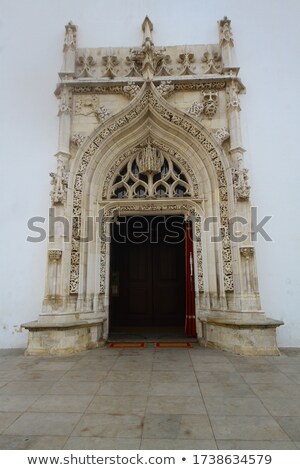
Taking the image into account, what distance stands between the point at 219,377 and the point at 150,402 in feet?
4.13

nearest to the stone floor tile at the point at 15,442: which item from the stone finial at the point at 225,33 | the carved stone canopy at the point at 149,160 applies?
the carved stone canopy at the point at 149,160

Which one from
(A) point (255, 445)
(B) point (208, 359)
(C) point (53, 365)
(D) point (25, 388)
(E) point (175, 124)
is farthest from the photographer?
(E) point (175, 124)

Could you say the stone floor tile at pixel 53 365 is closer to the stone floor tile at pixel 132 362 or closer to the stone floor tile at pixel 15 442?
the stone floor tile at pixel 132 362

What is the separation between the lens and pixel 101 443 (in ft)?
7.20

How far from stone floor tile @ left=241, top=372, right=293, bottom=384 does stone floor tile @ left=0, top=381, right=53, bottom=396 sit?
2586mm

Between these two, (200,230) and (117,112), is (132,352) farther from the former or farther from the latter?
(117,112)

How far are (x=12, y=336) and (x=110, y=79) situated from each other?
6.08 metres

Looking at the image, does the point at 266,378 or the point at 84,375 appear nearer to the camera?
the point at 266,378

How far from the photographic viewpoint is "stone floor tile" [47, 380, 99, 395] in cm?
330

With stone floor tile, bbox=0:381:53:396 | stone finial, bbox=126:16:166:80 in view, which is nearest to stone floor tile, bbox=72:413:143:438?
stone floor tile, bbox=0:381:53:396

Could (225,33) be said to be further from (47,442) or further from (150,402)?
(47,442)

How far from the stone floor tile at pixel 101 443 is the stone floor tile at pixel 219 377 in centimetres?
172

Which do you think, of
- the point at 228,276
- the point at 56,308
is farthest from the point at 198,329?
the point at 56,308

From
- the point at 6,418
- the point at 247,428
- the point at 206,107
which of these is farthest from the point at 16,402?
the point at 206,107
